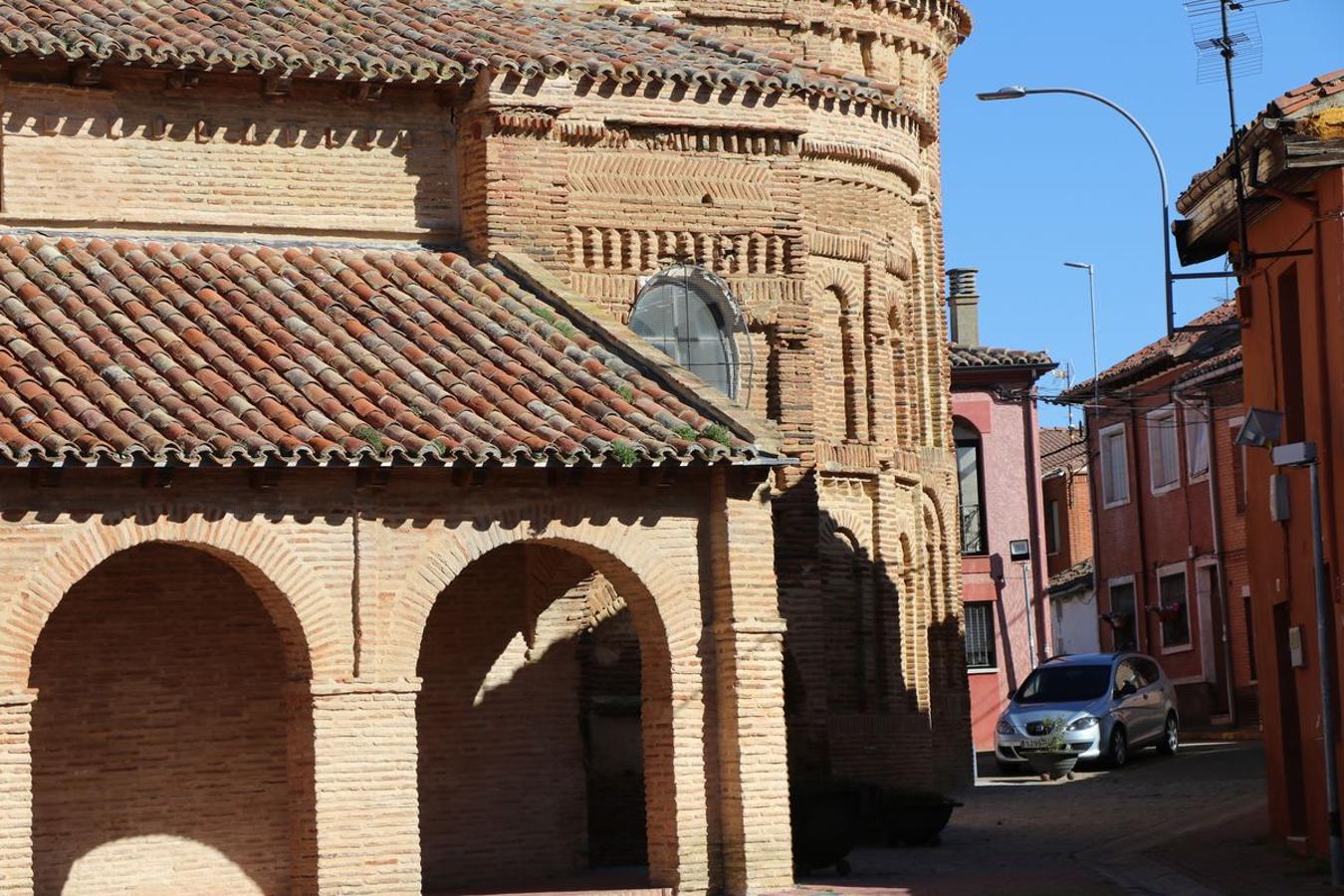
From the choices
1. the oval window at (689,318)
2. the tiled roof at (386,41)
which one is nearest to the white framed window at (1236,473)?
the tiled roof at (386,41)

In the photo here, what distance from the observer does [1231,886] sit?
1919cm

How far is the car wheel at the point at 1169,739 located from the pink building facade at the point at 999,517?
9.60 meters

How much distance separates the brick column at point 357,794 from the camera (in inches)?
717

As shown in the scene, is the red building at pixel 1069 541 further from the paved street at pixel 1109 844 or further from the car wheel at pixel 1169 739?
the paved street at pixel 1109 844

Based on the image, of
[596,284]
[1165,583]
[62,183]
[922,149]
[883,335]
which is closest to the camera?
[62,183]

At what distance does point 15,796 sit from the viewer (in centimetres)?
Answer: 1717

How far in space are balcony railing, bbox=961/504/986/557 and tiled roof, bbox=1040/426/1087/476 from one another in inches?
263

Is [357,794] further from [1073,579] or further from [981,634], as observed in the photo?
[1073,579]

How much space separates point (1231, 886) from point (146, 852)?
880 centimetres

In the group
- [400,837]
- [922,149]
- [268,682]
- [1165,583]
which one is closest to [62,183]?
[268,682]

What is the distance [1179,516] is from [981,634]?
4.90m

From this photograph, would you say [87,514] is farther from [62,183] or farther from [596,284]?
[596,284]

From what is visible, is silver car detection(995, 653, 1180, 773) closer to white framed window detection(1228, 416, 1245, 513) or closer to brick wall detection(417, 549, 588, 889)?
white framed window detection(1228, 416, 1245, 513)

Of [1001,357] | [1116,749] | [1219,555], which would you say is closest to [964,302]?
[1001,357]
